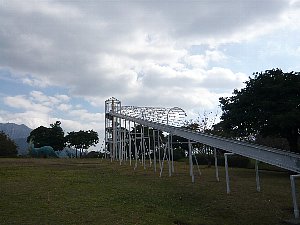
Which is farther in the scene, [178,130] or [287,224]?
[178,130]

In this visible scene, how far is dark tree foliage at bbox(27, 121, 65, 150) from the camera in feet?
222

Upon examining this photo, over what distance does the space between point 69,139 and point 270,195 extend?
57919mm

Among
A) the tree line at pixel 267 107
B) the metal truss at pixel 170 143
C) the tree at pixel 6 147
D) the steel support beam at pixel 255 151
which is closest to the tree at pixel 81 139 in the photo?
the tree at pixel 6 147

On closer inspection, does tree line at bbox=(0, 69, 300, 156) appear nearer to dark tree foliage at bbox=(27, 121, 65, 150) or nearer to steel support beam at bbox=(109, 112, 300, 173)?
steel support beam at bbox=(109, 112, 300, 173)

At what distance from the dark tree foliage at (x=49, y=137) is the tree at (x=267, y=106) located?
153 ft

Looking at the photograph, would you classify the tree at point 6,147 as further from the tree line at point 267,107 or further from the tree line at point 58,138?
the tree line at point 267,107

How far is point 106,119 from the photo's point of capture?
4528cm

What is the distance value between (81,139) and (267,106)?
4910 cm

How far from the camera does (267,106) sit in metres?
24.7

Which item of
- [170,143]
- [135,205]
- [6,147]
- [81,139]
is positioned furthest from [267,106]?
[81,139]

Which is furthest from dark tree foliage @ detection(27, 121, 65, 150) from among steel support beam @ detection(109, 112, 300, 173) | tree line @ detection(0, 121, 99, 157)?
steel support beam @ detection(109, 112, 300, 173)

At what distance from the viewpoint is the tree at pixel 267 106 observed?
2400 centimetres

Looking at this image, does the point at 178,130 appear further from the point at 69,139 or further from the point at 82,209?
the point at 69,139

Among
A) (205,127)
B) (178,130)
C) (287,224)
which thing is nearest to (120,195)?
(287,224)
